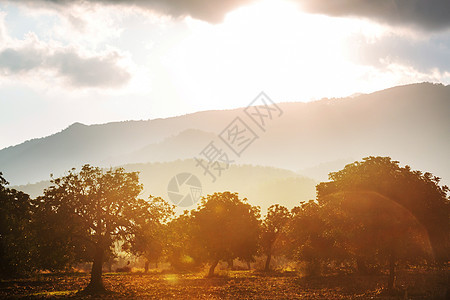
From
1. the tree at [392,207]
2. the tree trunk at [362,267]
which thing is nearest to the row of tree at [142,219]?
the tree at [392,207]

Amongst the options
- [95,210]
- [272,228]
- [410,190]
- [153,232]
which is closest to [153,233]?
[153,232]

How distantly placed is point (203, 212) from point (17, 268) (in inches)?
1216

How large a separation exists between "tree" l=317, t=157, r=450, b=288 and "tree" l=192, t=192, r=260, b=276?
2982 centimetres

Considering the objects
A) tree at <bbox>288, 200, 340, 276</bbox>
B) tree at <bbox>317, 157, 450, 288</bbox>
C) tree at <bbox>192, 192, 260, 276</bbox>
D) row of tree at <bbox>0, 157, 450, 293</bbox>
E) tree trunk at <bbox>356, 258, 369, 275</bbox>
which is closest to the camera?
tree at <bbox>317, 157, 450, 288</bbox>

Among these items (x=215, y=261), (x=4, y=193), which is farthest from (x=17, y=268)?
(x=215, y=261)

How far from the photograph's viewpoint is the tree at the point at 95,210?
4147cm

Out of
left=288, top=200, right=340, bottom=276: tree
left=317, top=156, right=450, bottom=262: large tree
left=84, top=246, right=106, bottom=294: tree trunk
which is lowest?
left=84, top=246, right=106, bottom=294: tree trunk

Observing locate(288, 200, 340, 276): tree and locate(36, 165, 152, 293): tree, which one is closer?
locate(36, 165, 152, 293): tree

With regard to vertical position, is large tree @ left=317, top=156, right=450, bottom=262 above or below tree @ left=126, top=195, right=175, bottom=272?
above

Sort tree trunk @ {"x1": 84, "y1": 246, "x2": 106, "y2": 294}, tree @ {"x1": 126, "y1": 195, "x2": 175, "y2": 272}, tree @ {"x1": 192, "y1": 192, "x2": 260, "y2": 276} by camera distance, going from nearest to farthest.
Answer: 1. tree trunk @ {"x1": 84, "y1": 246, "x2": 106, "y2": 294}
2. tree @ {"x1": 126, "y1": 195, "x2": 175, "y2": 272}
3. tree @ {"x1": 192, "y1": 192, "x2": 260, "y2": 276}

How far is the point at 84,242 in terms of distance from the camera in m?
42.0

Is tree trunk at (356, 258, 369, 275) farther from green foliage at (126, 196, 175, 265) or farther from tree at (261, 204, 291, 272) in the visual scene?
green foliage at (126, 196, 175, 265)

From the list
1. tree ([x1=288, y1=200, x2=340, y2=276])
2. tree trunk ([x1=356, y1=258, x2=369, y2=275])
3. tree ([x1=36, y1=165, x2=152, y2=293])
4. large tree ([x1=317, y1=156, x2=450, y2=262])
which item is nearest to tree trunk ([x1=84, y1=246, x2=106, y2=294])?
tree ([x1=36, y1=165, x2=152, y2=293])

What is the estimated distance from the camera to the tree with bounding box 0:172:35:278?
44172 millimetres
